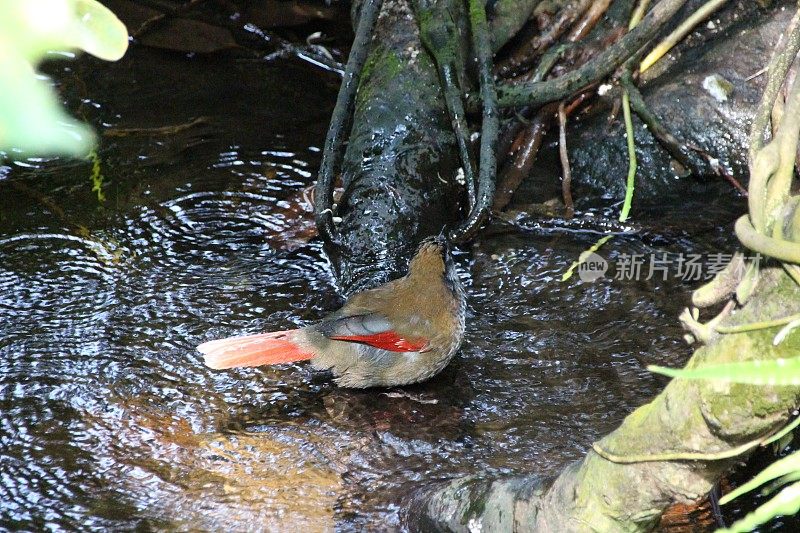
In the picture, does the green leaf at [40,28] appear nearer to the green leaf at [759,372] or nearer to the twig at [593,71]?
the green leaf at [759,372]

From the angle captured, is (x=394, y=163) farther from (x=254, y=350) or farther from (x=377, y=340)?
(x=254, y=350)

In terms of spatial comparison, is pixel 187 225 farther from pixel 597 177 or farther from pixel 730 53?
pixel 730 53

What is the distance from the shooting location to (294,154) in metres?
5.80

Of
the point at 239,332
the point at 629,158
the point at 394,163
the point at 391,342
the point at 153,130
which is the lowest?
the point at 391,342

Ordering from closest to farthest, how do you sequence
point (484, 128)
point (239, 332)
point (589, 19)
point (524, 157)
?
point (239, 332) → point (484, 128) → point (524, 157) → point (589, 19)

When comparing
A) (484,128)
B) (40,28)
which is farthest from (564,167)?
(40,28)

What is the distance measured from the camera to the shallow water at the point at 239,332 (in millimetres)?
3197

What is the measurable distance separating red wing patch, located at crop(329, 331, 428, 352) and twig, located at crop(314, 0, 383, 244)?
1.01 m

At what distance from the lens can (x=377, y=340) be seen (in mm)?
4016

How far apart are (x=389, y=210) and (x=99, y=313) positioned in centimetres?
166

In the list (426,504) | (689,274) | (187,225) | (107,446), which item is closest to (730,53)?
(689,274)

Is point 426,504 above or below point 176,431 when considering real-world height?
below

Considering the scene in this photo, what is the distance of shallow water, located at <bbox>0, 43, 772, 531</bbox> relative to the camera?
3.20 m

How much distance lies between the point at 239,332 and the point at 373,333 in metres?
0.65
